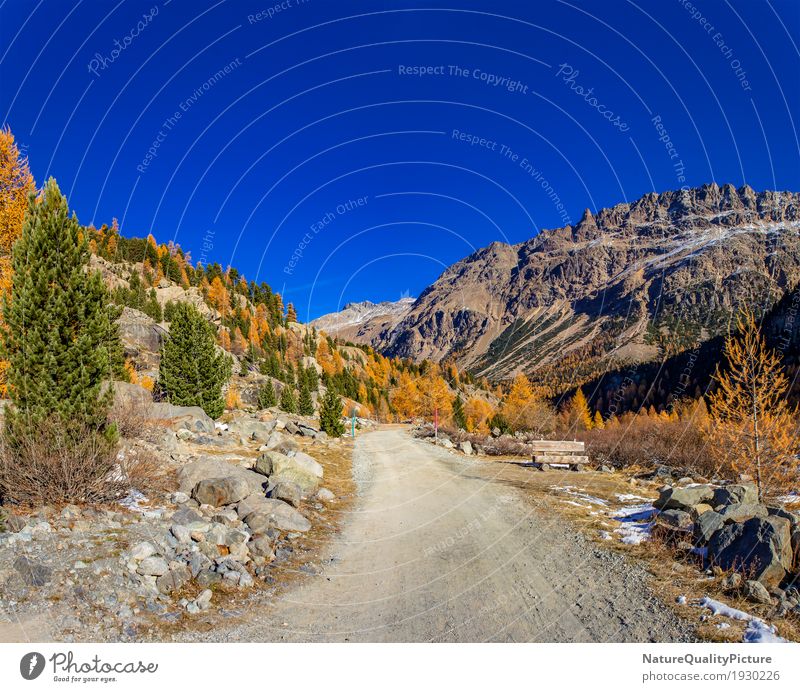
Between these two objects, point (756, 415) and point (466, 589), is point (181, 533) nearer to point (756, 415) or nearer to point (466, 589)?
point (466, 589)

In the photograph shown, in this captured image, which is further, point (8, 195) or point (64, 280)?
point (8, 195)

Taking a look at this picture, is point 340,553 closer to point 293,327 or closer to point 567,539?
point 567,539

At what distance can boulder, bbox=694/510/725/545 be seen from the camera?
8.26m

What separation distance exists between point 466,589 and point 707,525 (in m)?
5.28

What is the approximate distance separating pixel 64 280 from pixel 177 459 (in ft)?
24.0

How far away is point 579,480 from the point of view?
1903 centimetres

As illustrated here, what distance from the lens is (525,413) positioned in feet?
234

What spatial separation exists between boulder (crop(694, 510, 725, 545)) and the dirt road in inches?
68.8

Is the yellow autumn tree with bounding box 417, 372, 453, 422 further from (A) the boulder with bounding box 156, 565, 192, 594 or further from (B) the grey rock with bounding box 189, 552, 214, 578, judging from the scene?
(A) the boulder with bounding box 156, 565, 192, 594

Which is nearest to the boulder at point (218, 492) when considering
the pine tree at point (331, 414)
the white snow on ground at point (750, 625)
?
the white snow on ground at point (750, 625)

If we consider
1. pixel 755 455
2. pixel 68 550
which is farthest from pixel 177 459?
pixel 755 455

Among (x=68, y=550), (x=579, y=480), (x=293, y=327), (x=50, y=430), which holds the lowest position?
(x=579, y=480)

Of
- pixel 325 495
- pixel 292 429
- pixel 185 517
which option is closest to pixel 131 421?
pixel 325 495
